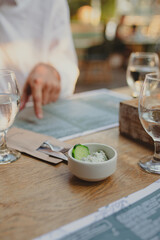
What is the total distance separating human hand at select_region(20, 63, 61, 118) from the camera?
3.34ft

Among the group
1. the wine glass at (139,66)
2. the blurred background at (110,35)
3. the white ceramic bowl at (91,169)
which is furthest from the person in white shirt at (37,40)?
the blurred background at (110,35)

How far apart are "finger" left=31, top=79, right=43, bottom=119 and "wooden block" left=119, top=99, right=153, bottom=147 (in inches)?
13.1

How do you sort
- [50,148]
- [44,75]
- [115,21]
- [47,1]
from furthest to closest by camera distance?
[115,21], [47,1], [44,75], [50,148]

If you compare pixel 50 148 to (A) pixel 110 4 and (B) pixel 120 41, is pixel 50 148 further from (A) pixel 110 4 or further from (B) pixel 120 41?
(A) pixel 110 4

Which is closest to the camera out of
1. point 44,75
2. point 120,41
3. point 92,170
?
point 92,170

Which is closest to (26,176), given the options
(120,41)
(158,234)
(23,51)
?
(158,234)

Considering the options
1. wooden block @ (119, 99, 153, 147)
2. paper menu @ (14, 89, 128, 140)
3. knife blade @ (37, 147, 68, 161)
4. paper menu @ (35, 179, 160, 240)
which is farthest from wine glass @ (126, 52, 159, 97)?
paper menu @ (35, 179, 160, 240)

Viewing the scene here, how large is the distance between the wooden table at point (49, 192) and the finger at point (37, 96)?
0.33 m

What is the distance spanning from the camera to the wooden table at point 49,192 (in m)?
0.45

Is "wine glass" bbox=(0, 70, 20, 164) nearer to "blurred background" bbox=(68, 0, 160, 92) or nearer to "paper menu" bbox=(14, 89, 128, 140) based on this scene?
"paper menu" bbox=(14, 89, 128, 140)

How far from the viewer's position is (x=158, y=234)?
43 cm

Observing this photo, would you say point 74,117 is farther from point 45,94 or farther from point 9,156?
point 9,156

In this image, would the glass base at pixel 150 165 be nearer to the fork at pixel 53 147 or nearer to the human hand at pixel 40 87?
the fork at pixel 53 147

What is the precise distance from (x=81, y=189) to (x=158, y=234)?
0.18 m
